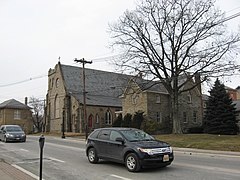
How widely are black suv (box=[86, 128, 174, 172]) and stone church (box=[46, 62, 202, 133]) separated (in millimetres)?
32904

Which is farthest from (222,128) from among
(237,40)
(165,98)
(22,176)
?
(22,176)

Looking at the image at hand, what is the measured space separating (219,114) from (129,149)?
36.6m

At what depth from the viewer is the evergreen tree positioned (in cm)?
4538

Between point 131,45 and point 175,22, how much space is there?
17.3 ft

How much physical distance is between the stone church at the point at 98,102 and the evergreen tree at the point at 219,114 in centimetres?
695

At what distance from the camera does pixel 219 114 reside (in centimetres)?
4588

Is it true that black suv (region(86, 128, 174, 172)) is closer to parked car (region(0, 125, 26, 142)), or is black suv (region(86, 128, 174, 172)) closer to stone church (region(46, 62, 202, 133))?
parked car (region(0, 125, 26, 142))

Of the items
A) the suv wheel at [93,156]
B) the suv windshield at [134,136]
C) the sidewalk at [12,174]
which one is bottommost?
the sidewalk at [12,174]

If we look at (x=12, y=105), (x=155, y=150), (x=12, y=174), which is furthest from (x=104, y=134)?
(x=12, y=105)

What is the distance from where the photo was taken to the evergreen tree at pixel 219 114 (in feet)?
149

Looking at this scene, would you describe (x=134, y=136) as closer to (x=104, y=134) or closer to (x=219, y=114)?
(x=104, y=134)

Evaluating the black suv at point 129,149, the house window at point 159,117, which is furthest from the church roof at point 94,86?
the black suv at point 129,149

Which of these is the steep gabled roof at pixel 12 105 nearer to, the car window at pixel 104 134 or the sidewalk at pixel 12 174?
the car window at pixel 104 134

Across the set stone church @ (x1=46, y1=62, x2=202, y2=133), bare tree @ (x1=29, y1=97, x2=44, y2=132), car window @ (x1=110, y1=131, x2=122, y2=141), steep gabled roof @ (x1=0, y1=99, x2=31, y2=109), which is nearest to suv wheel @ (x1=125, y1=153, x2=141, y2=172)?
car window @ (x1=110, y1=131, x2=122, y2=141)
